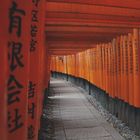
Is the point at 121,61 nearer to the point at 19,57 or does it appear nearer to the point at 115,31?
the point at 115,31

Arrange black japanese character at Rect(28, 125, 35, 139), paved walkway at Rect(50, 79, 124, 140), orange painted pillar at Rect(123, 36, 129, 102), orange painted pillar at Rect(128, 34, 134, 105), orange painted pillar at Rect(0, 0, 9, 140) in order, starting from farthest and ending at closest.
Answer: orange painted pillar at Rect(123, 36, 129, 102) → orange painted pillar at Rect(128, 34, 134, 105) → paved walkway at Rect(50, 79, 124, 140) → black japanese character at Rect(28, 125, 35, 139) → orange painted pillar at Rect(0, 0, 9, 140)

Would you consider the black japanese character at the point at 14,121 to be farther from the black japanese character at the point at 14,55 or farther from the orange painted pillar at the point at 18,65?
the black japanese character at the point at 14,55

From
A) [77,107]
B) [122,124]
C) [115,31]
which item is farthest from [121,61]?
[77,107]

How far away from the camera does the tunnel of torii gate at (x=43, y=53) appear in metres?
2.20

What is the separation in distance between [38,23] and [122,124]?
818 cm

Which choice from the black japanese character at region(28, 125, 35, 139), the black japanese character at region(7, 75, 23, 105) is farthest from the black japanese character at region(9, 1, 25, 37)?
the black japanese character at region(28, 125, 35, 139)

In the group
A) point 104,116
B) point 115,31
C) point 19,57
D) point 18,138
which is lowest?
point 104,116

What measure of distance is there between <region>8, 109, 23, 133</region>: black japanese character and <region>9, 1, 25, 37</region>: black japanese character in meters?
0.64

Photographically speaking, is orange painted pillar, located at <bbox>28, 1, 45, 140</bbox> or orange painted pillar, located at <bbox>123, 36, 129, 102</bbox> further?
orange painted pillar, located at <bbox>123, 36, 129, 102</bbox>

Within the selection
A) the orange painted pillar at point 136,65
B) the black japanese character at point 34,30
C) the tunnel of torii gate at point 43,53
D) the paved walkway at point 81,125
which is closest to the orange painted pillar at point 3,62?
the tunnel of torii gate at point 43,53

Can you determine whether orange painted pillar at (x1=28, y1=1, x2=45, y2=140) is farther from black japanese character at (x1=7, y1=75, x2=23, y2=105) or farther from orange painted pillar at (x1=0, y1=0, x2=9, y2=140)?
orange painted pillar at (x1=0, y1=0, x2=9, y2=140)

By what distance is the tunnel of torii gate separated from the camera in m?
2.20

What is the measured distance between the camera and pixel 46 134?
31.0ft

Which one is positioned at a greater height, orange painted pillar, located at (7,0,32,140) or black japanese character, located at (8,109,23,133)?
orange painted pillar, located at (7,0,32,140)
